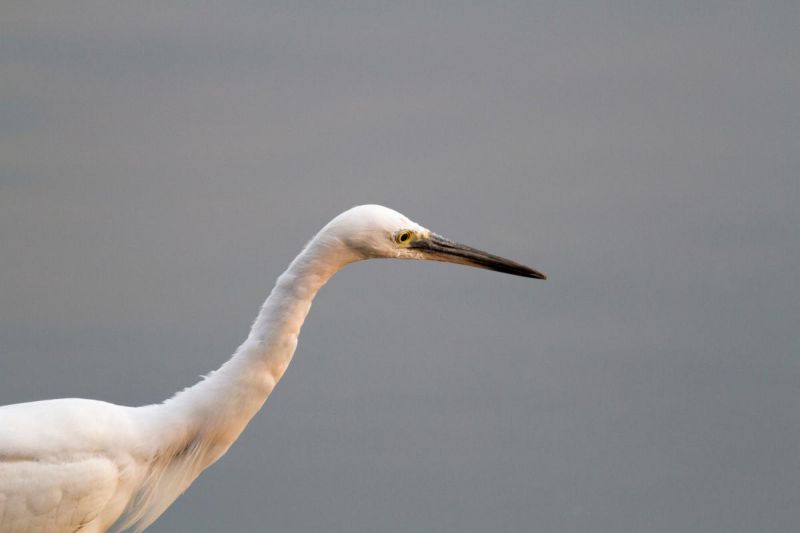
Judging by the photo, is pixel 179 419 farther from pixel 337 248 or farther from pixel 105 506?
pixel 337 248

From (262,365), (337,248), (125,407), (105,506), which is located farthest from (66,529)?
(337,248)

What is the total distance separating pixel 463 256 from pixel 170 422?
3.12 feet

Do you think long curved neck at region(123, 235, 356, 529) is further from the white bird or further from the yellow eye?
the yellow eye

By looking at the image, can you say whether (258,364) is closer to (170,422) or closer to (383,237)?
(170,422)

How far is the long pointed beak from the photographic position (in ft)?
12.5

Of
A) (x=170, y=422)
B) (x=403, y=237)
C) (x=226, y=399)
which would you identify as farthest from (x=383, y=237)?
(x=170, y=422)

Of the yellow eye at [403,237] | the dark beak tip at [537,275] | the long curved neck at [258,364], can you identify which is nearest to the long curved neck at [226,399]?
the long curved neck at [258,364]

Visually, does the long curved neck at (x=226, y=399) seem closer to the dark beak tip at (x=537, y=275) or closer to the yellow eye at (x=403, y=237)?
the yellow eye at (x=403, y=237)

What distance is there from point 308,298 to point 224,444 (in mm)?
525

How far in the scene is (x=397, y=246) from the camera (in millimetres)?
3760

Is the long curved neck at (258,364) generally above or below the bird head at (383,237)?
below

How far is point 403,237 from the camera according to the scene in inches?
148

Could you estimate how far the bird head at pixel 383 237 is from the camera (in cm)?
→ 370

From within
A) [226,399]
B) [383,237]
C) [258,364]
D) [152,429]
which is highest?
[383,237]
